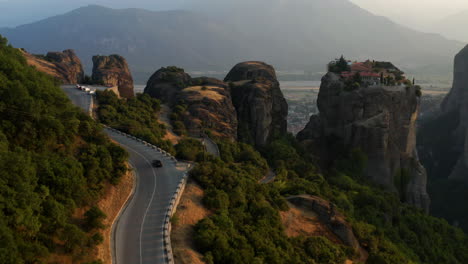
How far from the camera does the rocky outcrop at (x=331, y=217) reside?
91.2ft

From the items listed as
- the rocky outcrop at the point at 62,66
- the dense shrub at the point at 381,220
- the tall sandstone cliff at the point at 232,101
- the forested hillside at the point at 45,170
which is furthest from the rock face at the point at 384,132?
the rocky outcrop at the point at 62,66

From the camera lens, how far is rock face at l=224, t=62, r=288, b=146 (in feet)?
180

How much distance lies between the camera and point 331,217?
29.3 metres

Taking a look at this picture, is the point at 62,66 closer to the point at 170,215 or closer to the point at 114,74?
the point at 114,74

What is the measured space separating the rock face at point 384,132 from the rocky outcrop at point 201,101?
16.9 m

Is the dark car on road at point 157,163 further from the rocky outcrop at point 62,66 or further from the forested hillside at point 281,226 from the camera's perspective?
the rocky outcrop at point 62,66

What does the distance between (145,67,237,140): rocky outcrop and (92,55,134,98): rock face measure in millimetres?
6521

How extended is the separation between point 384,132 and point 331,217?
27.9 m

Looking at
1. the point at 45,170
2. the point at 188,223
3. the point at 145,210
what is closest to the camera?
the point at 45,170

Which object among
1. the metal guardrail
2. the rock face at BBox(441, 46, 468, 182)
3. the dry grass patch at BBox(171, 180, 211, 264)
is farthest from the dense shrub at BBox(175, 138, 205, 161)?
the rock face at BBox(441, 46, 468, 182)

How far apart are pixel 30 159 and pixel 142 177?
9.33 metres

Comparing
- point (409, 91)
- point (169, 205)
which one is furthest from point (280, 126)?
point (169, 205)

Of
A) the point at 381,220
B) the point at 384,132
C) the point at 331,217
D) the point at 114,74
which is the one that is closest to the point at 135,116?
the point at 331,217

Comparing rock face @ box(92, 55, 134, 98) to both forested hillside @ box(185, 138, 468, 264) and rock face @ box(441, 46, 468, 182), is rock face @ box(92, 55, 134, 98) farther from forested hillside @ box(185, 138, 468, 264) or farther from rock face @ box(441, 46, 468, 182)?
rock face @ box(441, 46, 468, 182)
